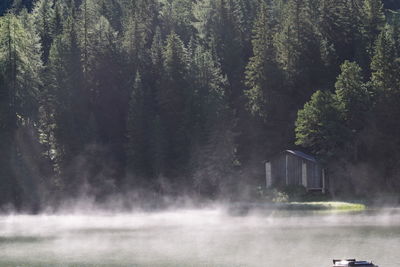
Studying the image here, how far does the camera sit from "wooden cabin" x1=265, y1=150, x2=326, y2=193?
267ft

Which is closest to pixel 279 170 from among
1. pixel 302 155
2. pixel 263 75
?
pixel 302 155

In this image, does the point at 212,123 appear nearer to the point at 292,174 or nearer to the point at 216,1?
the point at 292,174

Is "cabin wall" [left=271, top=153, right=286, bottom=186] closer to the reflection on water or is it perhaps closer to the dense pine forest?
the dense pine forest

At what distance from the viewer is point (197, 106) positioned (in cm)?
8900

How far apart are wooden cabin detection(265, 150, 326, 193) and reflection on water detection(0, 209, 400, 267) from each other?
13.2 m

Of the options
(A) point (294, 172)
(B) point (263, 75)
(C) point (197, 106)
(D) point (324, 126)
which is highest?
(B) point (263, 75)

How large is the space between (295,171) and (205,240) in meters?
33.5

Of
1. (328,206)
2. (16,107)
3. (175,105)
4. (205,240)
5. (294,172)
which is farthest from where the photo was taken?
(175,105)

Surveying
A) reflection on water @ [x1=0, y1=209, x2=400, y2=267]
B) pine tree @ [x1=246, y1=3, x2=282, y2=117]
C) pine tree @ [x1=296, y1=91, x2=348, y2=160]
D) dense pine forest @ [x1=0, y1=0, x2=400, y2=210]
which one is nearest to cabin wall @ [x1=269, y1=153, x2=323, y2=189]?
dense pine forest @ [x1=0, y1=0, x2=400, y2=210]

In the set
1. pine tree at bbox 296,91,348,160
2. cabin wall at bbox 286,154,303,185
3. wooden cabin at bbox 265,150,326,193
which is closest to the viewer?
pine tree at bbox 296,91,348,160

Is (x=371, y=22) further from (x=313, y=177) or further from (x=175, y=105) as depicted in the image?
(x=175, y=105)

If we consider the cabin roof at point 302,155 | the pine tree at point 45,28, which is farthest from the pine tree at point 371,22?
the pine tree at point 45,28

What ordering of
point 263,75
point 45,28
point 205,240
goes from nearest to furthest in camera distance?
1. point 205,240
2. point 263,75
3. point 45,28

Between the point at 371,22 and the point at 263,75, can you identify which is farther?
the point at 371,22
